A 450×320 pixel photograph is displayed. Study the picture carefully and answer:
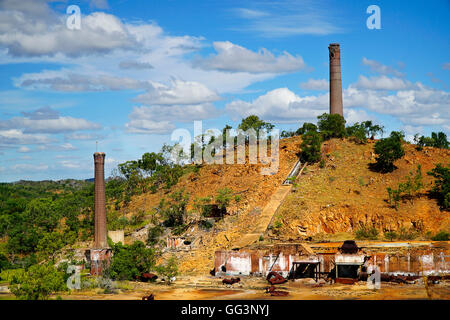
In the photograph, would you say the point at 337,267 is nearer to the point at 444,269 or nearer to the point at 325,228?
the point at 444,269

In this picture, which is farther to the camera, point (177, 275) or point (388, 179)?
point (388, 179)

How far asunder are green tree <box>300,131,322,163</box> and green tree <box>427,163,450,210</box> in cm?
1200

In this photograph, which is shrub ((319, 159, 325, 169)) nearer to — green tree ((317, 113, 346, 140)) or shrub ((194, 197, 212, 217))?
green tree ((317, 113, 346, 140))

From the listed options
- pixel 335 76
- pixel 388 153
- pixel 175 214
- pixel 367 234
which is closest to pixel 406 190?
pixel 388 153

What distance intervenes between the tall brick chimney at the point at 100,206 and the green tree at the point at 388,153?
92.1ft

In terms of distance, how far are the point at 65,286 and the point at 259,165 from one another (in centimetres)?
3114

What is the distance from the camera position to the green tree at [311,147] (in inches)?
2377

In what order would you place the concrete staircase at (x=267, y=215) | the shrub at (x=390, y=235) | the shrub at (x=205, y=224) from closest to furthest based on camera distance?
the shrub at (x=390, y=235), the concrete staircase at (x=267, y=215), the shrub at (x=205, y=224)

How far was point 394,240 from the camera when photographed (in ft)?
145

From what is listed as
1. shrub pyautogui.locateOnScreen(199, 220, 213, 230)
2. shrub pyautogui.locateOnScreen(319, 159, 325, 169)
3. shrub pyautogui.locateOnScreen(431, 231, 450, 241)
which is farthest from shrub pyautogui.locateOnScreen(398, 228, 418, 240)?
shrub pyautogui.locateOnScreen(199, 220, 213, 230)

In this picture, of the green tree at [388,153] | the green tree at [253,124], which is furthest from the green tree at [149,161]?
the green tree at [388,153]

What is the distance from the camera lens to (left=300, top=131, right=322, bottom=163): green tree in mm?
60375

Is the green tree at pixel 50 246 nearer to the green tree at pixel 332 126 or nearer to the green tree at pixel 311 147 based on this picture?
the green tree at pixel 311 147
